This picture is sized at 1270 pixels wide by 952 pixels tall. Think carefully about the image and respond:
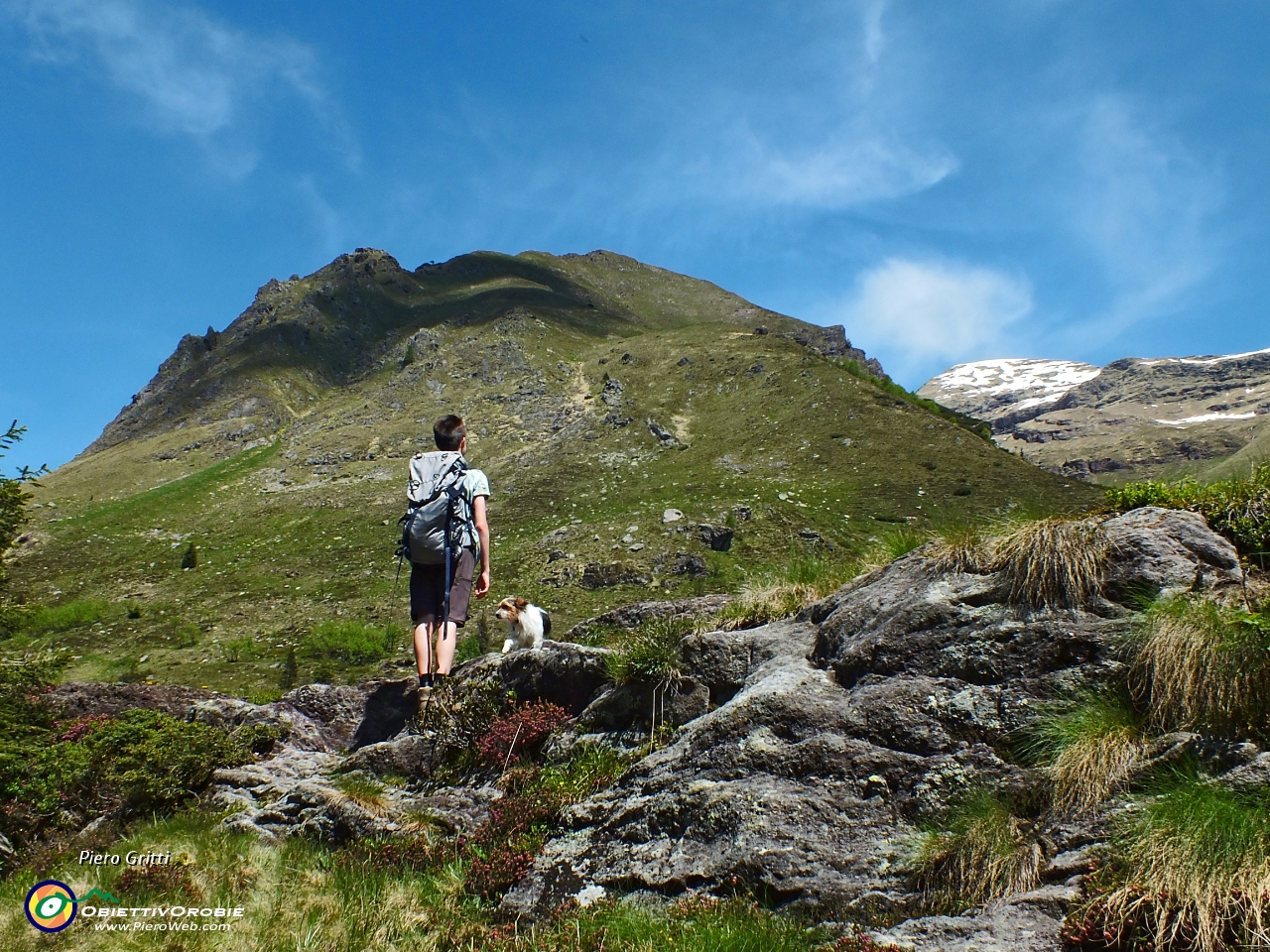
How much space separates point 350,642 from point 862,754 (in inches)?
1197

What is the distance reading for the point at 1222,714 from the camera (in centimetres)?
336

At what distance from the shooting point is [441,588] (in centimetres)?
671

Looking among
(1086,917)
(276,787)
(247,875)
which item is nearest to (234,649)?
(276,787)

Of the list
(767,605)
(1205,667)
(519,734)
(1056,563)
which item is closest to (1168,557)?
(1056,563)

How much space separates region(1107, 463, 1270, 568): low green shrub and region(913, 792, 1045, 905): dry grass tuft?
2.47 metres

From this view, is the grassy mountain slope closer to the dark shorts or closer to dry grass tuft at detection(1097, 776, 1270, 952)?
the dark shorts

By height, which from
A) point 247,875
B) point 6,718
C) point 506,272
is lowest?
point 247,875

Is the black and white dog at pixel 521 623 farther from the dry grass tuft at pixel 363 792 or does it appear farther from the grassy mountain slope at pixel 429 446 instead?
the grassy mountain slope at pixel 429 446

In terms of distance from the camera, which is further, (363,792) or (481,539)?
(481,539)

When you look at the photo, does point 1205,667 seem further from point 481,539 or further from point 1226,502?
point 481,539

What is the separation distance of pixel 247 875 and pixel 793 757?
3573mm

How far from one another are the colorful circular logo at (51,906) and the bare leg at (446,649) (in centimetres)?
308

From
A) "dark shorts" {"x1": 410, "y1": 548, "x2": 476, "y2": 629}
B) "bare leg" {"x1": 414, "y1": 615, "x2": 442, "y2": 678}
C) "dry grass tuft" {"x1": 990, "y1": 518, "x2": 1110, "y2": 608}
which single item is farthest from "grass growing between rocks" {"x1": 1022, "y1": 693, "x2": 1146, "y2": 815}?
"bare leg" {"x1": 414, "y1": 615, "x2": 442, "y2": 678}

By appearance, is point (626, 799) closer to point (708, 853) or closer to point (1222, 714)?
point (708, 853)
